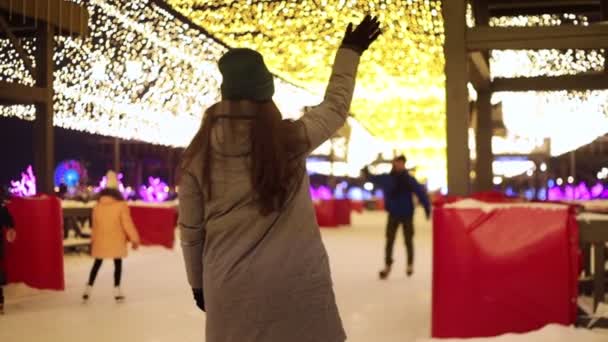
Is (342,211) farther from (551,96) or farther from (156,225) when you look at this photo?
(551,96)

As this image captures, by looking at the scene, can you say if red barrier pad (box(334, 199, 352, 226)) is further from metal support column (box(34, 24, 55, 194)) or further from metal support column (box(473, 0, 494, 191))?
metal support column (box(34, 24, 55, 194))

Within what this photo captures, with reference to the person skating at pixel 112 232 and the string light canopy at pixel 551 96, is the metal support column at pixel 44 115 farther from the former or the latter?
the string light canopy at pixel 551 96

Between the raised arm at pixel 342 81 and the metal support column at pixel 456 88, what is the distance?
408 centimetres

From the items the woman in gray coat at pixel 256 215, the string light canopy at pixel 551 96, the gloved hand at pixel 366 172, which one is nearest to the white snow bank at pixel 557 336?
the woman in gray coat at pixel 256 215

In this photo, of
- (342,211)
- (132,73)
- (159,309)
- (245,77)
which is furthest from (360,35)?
(342,211)

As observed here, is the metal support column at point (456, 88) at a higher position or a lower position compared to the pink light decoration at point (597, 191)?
higher

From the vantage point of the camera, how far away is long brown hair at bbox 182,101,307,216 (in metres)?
2.35

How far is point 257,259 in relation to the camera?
7.87 ft

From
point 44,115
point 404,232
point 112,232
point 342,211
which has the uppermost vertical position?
point 44,115

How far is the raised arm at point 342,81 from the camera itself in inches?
99.5

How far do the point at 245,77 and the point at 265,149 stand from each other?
24cm

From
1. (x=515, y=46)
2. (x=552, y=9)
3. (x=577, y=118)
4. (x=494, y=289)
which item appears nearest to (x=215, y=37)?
(x=552, y=9)

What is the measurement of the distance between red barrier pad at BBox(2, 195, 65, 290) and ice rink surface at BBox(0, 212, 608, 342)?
0.79 feet

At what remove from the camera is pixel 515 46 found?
6.55 metres
